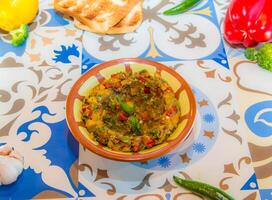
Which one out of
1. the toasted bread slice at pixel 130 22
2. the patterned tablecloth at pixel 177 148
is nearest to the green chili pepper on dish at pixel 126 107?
the patterned tablecloth at pixel 177 148

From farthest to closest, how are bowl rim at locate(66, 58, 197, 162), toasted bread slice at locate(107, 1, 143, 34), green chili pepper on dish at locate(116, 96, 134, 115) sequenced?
toasted bread slice at locate(107, 1, 143, 34) → green chili pepper on dish at locate(116, 96, 134, 115) → bowl rim at locate(66, 58, 197, 162)

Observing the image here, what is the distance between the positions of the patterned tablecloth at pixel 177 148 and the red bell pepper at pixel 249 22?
0.05 m

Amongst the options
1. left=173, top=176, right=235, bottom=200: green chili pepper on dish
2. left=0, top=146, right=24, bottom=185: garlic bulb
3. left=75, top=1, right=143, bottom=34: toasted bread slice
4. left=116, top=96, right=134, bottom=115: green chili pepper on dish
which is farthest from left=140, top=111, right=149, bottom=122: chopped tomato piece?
left=75, top=1, right=143, bottom=34: toasted bread slice

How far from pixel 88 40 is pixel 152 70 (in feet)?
1.03

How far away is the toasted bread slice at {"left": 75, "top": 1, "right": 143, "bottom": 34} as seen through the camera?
133 cm

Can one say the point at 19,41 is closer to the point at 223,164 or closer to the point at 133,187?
the point at 133,187

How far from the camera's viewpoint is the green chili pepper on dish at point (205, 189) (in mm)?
930

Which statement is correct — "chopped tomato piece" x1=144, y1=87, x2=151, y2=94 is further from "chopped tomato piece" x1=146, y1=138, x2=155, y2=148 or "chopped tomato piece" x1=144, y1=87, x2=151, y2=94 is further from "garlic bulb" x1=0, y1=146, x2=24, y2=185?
"garlic bulb" x1=0, y1=146, x2=24, y2=185

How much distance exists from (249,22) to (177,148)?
47 centimetres

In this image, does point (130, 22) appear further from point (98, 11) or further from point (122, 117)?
point (122, 117)

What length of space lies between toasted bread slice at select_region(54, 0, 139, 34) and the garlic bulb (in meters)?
0.51

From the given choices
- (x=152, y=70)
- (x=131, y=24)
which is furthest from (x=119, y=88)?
(x=131, y=24)

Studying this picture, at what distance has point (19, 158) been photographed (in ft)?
3.25

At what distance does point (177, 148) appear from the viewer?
1.03 meters
